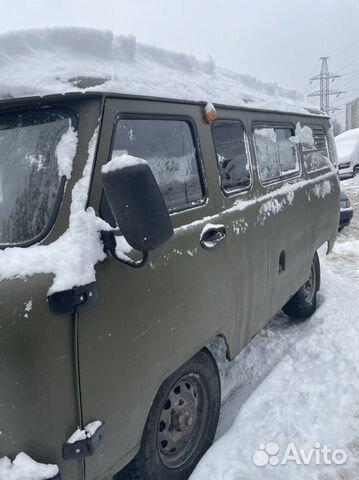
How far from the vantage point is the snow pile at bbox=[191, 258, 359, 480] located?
8.53ft

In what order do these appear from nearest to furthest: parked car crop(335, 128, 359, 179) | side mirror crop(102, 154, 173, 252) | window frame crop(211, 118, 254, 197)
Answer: side mirror crop(102, 154, 173, 252) → window frame crop(211, 118, 254, 197) → parked car crop(335, 128, 359, 179)

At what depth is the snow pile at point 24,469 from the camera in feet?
5.60

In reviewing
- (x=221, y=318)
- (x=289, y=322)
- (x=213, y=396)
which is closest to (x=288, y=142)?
(x=289, y=322)

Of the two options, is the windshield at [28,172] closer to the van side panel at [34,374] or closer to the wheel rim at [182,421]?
the van side panel at [34,374]

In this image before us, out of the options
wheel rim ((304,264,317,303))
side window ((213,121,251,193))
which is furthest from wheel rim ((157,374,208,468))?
wheel rim ((304,264,317,303))

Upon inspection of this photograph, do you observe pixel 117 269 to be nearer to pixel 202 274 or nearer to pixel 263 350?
pixel 202 274

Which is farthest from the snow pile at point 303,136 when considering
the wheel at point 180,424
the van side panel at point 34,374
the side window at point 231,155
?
the van side panel at point 34,374

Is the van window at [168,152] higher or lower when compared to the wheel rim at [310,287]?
higher

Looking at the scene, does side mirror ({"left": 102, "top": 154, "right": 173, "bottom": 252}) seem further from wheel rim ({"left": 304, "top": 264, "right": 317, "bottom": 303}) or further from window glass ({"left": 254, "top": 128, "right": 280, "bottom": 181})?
wheel rim ({"left": 304, "top": 264, "right": 317, "bottom": 303})

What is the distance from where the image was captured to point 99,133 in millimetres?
1976

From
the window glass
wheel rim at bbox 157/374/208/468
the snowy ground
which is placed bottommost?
the snowy ground

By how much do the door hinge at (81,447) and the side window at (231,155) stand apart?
1.68 meters

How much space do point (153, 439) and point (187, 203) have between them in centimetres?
128

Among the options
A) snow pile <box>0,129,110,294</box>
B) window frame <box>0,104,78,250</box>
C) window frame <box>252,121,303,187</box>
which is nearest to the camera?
snow pile <box>0,129,110,294</box>
